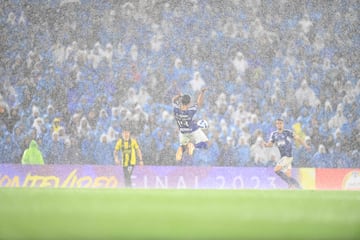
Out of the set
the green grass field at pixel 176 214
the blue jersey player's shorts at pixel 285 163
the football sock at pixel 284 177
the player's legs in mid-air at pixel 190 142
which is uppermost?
the player's legs in mid-air at pixel 190 142

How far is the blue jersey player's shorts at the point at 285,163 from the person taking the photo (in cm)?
423

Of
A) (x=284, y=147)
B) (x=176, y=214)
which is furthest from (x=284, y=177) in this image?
(x=176, y=214)

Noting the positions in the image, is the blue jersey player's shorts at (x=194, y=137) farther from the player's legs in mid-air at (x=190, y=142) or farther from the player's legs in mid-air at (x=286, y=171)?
the player's legs in mid-air at (x=286, y=171)

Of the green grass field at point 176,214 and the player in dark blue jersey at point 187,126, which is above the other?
the player in dark blue jersey at point 187,126

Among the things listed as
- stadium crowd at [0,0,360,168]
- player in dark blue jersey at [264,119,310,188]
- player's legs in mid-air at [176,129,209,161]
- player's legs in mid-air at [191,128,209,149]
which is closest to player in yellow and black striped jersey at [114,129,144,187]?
stadium crowd at [0,0,360,168]

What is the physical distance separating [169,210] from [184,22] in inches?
73.6

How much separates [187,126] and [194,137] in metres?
0.12

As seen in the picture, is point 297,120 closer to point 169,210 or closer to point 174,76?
point 174,76

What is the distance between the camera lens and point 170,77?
13.9 ft

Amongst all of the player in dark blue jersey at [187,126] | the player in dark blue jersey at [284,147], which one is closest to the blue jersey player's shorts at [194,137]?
the player in dark blue jersey at [187,126]

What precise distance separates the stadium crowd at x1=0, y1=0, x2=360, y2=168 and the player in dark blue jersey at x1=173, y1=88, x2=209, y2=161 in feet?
0.21

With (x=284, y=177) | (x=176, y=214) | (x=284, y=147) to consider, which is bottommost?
(x=176, y=214)

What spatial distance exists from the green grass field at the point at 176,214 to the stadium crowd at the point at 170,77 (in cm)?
104

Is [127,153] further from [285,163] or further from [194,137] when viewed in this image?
[285,163]
